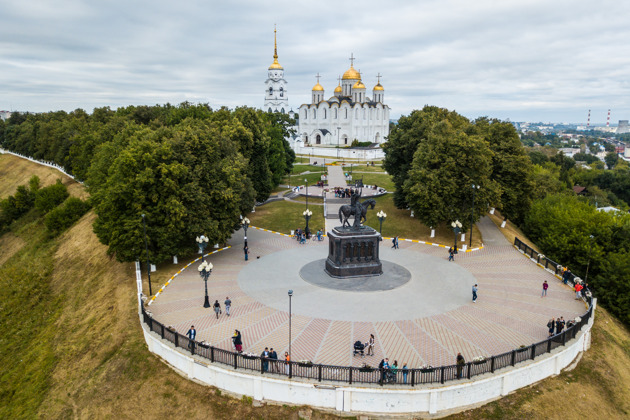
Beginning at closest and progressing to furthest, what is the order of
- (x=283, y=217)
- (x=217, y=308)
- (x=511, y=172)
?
(x=217, y=308), (x=511, y=172), (x=283, y=217)

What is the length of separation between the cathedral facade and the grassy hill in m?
68.5

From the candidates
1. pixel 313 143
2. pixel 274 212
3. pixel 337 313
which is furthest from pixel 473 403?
pixel 313 143

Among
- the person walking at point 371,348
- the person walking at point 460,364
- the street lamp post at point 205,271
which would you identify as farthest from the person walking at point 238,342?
the person walking at point 460,364

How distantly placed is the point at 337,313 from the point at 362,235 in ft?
20.4

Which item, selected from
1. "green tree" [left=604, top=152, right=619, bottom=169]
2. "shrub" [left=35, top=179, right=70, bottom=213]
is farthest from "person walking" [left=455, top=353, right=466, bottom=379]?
"green tree" [left=604, top=152, right=619, bottom=169]

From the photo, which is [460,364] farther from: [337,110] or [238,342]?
[337,110]

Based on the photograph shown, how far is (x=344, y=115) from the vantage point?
90.8m

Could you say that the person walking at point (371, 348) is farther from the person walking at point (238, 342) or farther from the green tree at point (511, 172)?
the green tree at point (511, 172)

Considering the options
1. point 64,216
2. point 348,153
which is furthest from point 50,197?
point 348,153

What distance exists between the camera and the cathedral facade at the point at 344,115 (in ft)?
299

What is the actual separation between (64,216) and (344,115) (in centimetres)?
6152

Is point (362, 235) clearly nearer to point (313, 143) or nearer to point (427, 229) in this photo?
point (427, 229)

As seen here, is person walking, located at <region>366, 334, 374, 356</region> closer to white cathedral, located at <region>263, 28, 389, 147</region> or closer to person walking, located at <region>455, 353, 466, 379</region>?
person walking, located at <region>455, 353, 466, 379</region>

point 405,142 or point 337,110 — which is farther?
point 337,110
